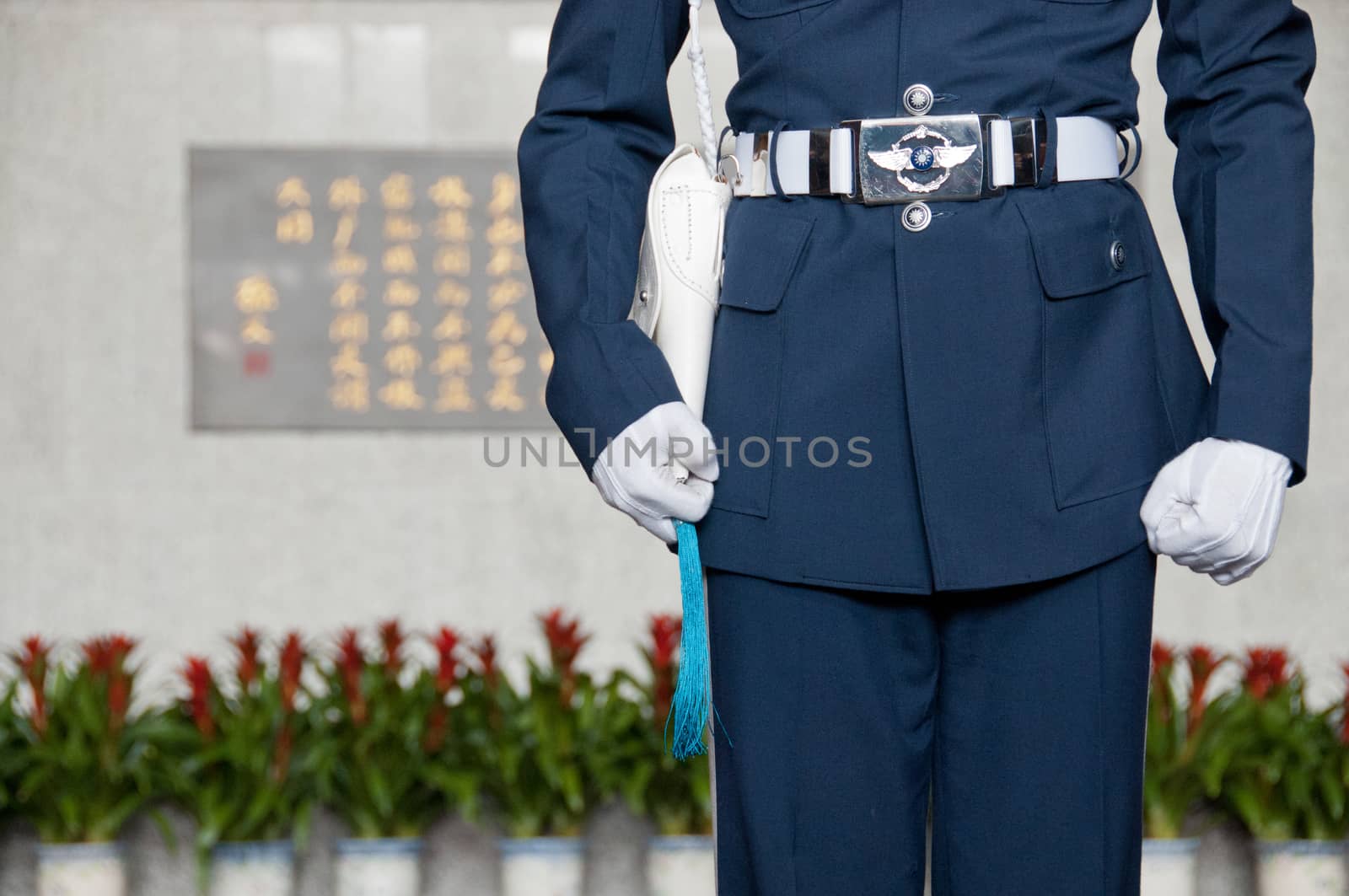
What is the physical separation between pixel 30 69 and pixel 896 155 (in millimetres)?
3075

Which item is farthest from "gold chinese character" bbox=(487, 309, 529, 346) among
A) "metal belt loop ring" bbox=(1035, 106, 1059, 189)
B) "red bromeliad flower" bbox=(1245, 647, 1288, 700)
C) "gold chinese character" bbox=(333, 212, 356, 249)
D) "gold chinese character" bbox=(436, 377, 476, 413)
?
"metal belt loop ring" bbox=(1035, 106, 1059, 189)

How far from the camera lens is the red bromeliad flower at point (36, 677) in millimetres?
2492

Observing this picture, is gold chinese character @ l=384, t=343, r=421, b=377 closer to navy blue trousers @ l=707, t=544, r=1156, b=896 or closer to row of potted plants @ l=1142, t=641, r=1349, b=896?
row of potted plants @ l=1142, t=641, r=1349, b=896

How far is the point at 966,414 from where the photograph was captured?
105cm

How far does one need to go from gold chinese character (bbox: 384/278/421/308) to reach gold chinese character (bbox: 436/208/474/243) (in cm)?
13

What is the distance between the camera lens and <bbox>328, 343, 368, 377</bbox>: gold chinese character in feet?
11.7

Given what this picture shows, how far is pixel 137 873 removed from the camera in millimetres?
2531

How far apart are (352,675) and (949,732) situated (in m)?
1.66

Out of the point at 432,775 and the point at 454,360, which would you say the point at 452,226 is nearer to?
the point at 454,360

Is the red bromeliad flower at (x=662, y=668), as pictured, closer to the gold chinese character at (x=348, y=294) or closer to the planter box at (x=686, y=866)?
the planter box at (x=686, y=866)

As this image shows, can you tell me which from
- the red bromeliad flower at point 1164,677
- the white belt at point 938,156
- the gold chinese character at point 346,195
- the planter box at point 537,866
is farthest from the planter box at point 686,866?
the gold chinese character at point 346,195

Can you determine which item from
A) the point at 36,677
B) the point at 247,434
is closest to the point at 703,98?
the point at 36,677

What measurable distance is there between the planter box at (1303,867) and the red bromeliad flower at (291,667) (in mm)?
1643

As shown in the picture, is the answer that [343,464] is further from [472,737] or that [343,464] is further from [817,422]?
[817,422]
